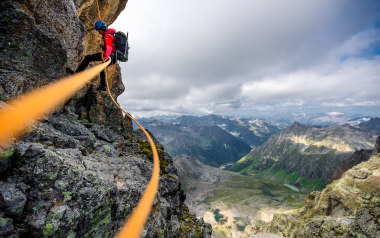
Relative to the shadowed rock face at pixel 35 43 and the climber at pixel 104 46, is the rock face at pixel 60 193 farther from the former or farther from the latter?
the climber at pixel 104 46

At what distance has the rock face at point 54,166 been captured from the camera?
6.72m

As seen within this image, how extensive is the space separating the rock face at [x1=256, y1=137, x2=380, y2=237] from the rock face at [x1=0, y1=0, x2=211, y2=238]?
2382cm

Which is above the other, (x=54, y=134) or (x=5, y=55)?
(x=5, y=55)

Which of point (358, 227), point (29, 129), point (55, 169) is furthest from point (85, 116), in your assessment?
point (358, 227)

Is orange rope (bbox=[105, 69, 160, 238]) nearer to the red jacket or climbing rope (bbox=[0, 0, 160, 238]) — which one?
climbing rope (bbox=[0, 0, 160, 238])

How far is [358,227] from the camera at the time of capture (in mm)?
22406

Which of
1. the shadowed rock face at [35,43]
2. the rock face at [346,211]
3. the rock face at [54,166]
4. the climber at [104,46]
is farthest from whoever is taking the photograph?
the rock face at [346,211]

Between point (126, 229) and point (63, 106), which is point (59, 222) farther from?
point (63, 106)

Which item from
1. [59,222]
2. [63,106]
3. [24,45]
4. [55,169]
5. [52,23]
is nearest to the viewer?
[59,222]

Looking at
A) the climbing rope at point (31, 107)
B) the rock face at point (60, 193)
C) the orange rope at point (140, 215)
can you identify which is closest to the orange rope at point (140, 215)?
the orange rope at point (140, 215)

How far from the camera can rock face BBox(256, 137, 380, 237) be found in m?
22.4

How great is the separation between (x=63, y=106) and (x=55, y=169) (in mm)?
10926

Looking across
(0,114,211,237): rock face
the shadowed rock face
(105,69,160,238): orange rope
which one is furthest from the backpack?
(105,69,160,238): orange rope

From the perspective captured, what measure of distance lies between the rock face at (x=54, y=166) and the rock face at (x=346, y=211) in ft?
78.2
